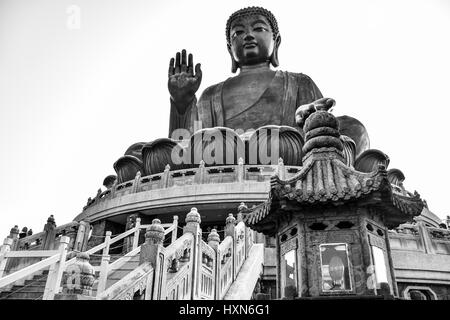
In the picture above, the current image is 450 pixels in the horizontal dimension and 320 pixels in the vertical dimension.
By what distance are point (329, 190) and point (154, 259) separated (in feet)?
5.85

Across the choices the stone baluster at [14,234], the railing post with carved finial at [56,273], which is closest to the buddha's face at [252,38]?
the stone baluster at [14,234]

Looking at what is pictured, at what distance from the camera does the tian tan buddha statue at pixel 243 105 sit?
1189cm

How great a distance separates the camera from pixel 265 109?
1552 cm

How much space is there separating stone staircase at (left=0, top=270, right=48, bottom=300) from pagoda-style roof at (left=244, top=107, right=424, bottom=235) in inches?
137

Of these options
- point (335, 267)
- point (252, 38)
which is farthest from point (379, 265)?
point (252, 38)

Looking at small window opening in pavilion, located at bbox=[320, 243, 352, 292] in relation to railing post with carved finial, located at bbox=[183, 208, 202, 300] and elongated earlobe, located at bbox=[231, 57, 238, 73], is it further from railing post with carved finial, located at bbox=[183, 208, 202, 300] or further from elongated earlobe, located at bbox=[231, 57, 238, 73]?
elongated earlobe, located at bbox=[231, 57, 238, 73]

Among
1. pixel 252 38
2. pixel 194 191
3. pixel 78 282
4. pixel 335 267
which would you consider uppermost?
pixel 252 38

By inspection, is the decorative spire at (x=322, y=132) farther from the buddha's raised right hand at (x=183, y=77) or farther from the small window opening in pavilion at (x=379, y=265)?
the buddha's raised right hand at (x=183, y=77)

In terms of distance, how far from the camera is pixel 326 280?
2801 mm

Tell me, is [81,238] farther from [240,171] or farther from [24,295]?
[240,171]

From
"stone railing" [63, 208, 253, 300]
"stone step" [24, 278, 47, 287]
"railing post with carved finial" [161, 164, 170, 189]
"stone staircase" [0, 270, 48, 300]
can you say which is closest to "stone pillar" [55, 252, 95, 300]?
"stone railing" [63, 208, 253, 300]

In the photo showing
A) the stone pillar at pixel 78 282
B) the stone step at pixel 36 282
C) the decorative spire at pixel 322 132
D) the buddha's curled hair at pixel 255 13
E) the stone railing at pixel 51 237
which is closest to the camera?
the stone pillar at pixel 78 282
